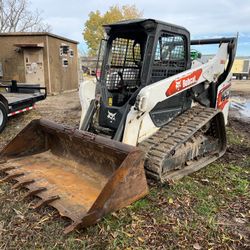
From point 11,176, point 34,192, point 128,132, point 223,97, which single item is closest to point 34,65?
point 223,97

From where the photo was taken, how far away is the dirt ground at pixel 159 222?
2.63m

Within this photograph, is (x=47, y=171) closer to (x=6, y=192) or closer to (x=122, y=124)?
(x=6, y=192)

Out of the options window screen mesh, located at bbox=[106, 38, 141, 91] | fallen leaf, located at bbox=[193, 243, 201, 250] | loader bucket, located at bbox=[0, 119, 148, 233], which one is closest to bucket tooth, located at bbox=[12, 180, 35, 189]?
loader bucket, located at bbox=[0, 119, 148, 233]

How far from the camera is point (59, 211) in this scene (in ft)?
9.43

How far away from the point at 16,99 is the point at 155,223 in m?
5.21

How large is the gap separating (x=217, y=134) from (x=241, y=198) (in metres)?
1.54

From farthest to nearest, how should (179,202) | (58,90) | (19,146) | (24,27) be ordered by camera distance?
(24,27), (58,90), (19,146), (179,202)

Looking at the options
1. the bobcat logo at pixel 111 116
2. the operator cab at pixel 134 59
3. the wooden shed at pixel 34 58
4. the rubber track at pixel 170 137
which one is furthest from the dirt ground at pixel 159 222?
the wooden shed at pixel 34 58

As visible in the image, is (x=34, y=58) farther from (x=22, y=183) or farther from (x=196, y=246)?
(x=196, y=246)

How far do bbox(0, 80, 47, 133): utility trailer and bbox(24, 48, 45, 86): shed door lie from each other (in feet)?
16.2

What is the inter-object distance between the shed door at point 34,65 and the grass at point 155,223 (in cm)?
1077

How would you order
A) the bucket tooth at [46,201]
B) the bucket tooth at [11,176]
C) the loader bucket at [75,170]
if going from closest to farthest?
the loader bucket at [75,170] < the bucket tooth at [46,201] < the bucket tooth at [11,176]

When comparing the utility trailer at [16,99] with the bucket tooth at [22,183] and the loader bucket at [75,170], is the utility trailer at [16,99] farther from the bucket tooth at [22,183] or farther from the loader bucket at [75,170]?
the bucket tooth at [22,183]

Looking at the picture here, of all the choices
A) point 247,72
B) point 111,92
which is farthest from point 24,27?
→ point 111,92
